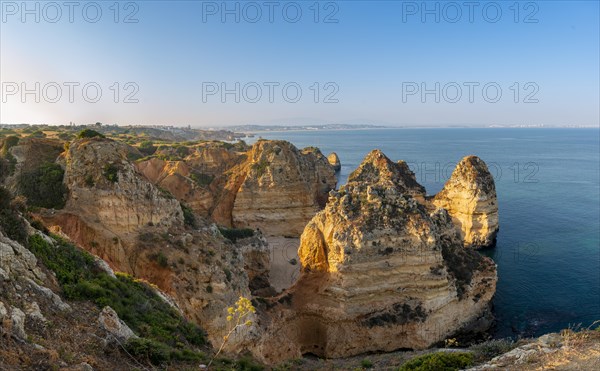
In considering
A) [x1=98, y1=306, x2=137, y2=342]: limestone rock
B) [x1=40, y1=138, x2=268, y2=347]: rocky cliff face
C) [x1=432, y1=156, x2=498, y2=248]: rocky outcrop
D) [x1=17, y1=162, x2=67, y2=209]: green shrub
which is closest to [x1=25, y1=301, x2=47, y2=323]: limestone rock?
[x1=98, y1=306, x2=137, y2=342]: limestone rock

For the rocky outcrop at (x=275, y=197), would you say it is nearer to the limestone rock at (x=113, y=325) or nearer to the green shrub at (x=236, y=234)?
the green shrub at (x=236, y=234)

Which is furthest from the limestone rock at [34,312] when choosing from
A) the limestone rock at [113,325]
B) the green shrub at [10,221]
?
the green shrub at [10,221]

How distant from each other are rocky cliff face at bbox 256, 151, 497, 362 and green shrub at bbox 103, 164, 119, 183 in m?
12.0

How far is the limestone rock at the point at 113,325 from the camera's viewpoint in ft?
35.6

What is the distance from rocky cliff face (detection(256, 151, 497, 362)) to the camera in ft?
79.0

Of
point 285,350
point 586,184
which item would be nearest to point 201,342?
point 285,350

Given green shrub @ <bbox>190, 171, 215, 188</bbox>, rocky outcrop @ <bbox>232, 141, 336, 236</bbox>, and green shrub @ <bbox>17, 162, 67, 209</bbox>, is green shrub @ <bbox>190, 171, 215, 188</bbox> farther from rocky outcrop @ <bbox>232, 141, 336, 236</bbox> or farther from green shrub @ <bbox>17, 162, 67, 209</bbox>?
green shrub @ <bbox>17, 162, 67, 209</bbox>

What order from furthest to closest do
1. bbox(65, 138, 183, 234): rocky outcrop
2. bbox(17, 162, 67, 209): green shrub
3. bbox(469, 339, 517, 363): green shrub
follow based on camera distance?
bbox(17, 162, 67, 209): green shrub
bbox(65, 138, 183, 234): rocky outcrop
bbox(469, 339, 517, 363): green shrub

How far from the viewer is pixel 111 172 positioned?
2191 cm

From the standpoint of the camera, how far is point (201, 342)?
14.7 meters

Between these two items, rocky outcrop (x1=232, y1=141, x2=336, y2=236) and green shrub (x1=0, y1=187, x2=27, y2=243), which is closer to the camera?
green shrub (x1=0, y1=187, x2=27, y2=243)

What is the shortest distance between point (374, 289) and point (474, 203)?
24567 millimetres

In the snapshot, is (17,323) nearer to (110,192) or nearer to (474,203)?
(110,192)

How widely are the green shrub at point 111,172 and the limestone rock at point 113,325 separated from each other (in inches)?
463
